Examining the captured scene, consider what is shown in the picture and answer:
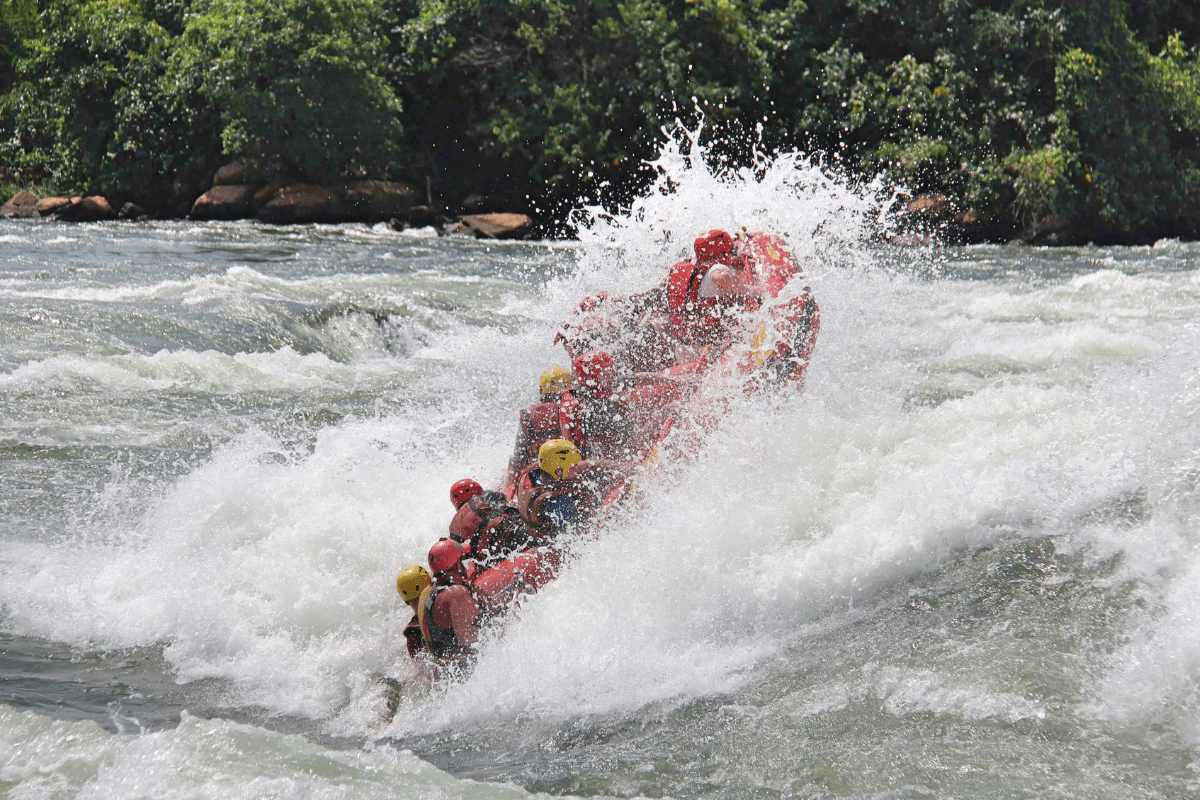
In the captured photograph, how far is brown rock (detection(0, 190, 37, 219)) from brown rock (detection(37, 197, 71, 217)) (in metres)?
0.19

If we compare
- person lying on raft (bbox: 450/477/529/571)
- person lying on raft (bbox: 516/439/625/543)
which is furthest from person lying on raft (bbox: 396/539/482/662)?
person lying on raft (bbox: 516/439/625/543)

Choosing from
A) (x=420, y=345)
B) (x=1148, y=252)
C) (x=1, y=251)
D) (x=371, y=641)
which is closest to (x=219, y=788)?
(x=371, y=641)

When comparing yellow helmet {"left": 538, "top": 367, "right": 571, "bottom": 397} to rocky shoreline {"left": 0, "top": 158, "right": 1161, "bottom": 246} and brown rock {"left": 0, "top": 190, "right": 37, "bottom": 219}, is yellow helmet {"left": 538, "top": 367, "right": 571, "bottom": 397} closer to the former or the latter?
rocky shoreline {"left": 0, "top": 158, "right": 1161, "bottom": 246}

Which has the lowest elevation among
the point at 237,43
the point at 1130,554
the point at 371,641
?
the point at 371,641

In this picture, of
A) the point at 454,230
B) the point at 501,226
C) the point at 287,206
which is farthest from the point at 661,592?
the point at 287,206

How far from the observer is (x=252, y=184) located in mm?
18047

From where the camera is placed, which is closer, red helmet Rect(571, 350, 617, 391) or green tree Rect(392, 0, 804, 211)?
red helmet Rect(571, 350, 617, 391)

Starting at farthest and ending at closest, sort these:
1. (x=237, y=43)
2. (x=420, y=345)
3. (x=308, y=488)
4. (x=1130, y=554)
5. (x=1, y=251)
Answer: (x=237, y=43) < (x=1, y=251) < (x=420, y=345) < (x=308, y=488) < (x=1130, y=554)

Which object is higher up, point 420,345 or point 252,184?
point 252,184

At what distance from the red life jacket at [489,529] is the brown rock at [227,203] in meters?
15.1

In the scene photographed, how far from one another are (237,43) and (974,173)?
1173cm

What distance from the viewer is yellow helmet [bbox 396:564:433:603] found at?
3.62 m

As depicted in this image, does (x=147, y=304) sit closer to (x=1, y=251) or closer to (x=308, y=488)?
(x=1, y=251)

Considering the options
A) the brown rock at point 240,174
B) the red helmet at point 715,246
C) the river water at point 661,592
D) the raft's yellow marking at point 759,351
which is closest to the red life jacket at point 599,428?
the river water at point 661,592
